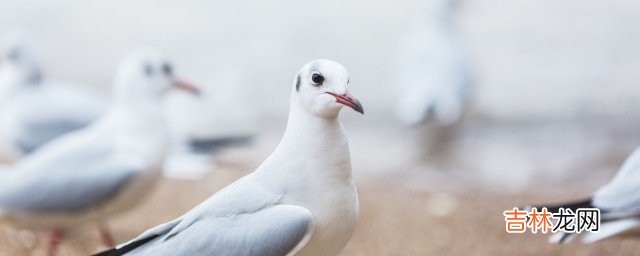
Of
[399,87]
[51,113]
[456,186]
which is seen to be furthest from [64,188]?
[399,87]

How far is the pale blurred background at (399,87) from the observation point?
482 centimetres

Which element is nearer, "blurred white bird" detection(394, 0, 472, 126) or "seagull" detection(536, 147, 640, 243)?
"seagull" detection(536, 147, 640, 243)

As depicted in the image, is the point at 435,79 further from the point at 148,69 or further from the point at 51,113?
the point at 148,69

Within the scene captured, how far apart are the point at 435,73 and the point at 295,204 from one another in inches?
148

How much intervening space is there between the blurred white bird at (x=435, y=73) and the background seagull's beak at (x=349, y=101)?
3.59 metres

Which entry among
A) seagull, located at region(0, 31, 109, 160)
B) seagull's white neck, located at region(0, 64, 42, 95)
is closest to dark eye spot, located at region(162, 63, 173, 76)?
seagull, located at region(0, 31, 109, 160)

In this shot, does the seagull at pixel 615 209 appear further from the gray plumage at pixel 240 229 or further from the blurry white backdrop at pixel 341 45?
the blurry white backdrop at pixel 341 45

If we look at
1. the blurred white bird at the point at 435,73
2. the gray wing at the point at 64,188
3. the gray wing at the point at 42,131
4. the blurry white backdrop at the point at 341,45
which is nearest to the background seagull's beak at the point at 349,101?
the gray wing at the point at 64,188

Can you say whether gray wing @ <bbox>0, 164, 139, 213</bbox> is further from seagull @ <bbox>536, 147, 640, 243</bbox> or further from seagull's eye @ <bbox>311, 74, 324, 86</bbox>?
seagull @ <bbox>536, 147, 640, 243</bbox>

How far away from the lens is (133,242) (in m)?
2.48

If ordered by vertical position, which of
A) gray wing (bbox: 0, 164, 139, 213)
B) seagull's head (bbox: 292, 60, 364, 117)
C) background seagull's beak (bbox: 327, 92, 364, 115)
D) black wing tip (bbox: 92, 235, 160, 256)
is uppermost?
gray wing (bbox: 0, 164, 139, 213)

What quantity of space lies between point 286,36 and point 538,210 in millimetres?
6563

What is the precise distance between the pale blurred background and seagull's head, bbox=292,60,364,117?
176cm

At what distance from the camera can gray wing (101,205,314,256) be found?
2408 mm
